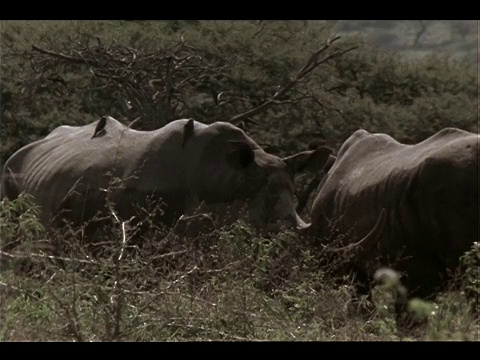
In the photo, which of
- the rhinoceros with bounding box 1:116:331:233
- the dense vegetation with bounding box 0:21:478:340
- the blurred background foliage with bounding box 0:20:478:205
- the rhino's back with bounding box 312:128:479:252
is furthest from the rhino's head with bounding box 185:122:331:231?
the blurred background foliage with bounding box 0:20:478:205

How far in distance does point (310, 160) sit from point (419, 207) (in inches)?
116

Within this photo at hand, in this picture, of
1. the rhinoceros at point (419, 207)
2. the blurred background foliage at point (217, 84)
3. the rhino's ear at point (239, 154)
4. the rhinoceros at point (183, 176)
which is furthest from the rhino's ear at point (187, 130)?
the blurred background foliage at point (217, 84)

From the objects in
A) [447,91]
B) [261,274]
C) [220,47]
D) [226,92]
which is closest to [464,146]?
[261,274]

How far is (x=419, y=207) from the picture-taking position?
350 inches

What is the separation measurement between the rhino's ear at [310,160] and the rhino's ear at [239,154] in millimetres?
665

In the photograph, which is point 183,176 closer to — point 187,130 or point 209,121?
point 187,130

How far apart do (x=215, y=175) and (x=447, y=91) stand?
11096 millimetres

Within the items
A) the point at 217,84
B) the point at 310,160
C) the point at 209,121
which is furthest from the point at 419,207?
the point at 217,84

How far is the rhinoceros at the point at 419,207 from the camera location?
8492mm

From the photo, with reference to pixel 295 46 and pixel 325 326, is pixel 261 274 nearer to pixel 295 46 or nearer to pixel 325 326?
pixel 325 326

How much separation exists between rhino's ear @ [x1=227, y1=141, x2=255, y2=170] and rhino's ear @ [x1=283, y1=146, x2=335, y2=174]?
66cm

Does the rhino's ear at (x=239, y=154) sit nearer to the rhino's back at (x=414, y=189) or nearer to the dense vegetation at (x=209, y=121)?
the rhino's back at (x=414, y=189)

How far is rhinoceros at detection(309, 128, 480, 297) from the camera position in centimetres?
849

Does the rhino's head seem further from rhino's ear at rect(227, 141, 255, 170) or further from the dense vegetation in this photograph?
the dense vegetation
